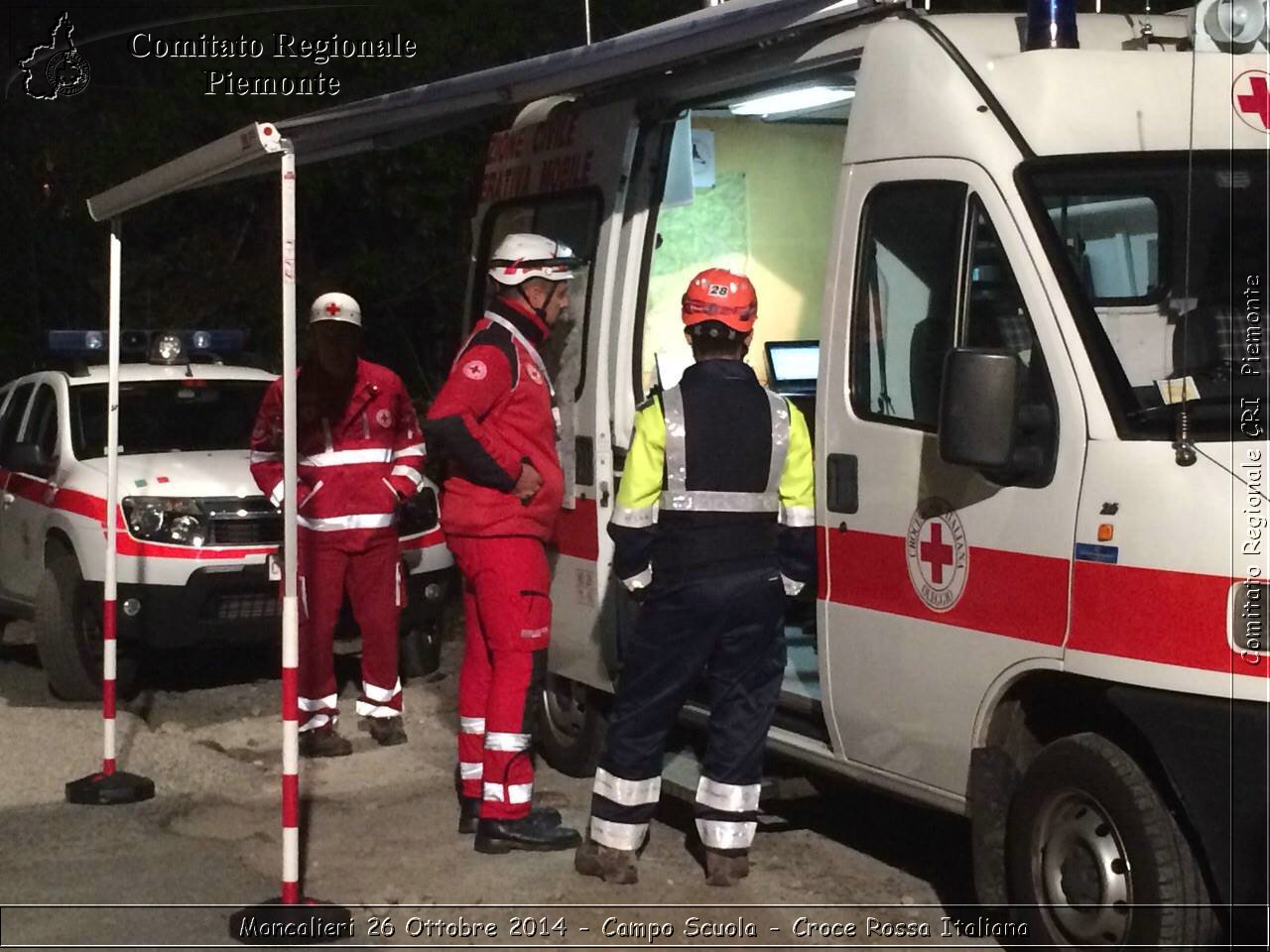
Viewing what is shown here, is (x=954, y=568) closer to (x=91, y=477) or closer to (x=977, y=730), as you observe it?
(x=977, y=730)

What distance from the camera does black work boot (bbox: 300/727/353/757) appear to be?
8203 mm

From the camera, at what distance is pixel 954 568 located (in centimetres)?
530

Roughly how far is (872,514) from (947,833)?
5.95 feet

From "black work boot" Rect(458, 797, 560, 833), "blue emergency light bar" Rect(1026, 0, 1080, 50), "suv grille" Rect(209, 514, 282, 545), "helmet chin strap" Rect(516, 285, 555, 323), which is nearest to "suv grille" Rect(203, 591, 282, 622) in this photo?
"suv grille" Rect(209, 514, 282, 545)

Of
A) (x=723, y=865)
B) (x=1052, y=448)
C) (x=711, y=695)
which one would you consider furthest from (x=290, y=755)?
(x=1052, y=448)

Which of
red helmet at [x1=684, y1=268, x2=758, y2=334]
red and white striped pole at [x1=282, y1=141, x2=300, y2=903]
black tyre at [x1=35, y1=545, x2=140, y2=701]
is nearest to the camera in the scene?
red and white striped pole at [x1=282, y1=141, x2=300, y2=903]

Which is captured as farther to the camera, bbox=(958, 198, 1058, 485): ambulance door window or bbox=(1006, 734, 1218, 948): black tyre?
bbox=(958, 198, 1058, 485): ambulance door window

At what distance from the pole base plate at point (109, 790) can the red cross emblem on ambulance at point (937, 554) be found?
11.0 feet

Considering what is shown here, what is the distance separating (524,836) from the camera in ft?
21.0

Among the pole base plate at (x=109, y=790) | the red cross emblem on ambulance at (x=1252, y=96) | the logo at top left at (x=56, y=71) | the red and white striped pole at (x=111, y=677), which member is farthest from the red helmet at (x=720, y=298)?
the logo at top left at (x=56, y=71)

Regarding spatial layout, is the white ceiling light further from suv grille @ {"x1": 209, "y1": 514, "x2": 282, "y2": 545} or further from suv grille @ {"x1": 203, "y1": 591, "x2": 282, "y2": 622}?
suv grille @ {"x1": 203, "y1": 591, "x2": 282, "y2": 622}

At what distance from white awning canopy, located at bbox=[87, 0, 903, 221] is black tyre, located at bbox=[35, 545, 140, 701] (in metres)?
3.25

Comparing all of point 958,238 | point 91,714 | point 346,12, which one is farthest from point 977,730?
point 346,12

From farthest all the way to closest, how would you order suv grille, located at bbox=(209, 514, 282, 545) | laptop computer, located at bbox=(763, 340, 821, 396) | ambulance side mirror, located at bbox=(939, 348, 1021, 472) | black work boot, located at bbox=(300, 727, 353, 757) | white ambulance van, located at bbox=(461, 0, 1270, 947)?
suv grille, located at bbox=(209, 514, 282, 545) → black work boot, located at bbox=(300, 727, 353, 757) → laptop computer, located at bbox=(763, 340, 821, 396) → ambulance side mirror, located at bbox=(939, 348, 1021, 472) → white ambulance van, located at bbox=(461, 0, 1270, 947)
